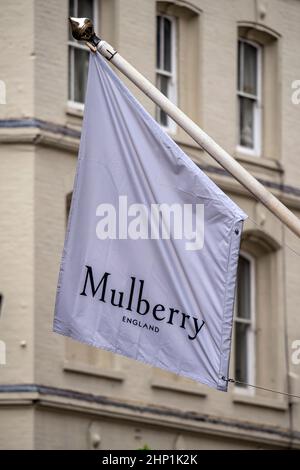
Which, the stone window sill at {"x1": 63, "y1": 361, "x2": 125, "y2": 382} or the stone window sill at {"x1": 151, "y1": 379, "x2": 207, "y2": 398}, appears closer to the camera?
the stone window sill at {"x1": 63, "y1": 361, "x2": 125, "y2": 382}

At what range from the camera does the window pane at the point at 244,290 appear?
3512 cm

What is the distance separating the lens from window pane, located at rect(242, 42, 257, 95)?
35688mm

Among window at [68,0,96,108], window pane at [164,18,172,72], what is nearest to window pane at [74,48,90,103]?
window at [68,0,96,108]

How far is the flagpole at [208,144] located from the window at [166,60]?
13540 mm

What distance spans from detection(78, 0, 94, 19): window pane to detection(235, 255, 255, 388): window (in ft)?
16.4

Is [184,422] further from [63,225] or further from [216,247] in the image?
[216,247]

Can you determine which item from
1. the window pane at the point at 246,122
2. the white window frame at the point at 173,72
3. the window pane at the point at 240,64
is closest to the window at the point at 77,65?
the white window frame at the point at 173,72

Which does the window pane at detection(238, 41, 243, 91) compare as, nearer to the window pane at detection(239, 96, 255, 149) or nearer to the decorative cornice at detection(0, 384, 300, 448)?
the window pane at detection(239, 96, 255, 149)

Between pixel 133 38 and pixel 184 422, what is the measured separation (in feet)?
19.5

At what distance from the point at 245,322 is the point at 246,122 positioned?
331 cm

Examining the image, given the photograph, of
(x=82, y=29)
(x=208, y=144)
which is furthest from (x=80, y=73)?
(x=208, y=144)

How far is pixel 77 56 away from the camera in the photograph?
32.4 m

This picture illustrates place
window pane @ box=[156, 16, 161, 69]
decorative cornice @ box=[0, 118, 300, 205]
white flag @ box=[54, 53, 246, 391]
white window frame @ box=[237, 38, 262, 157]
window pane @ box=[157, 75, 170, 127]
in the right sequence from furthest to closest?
1. white window frame @ box=[237, 38, 262, 157]
2. window pane @ box=[157, 75, 170, 127]
3. window pane @ box=[156, 16, 161, 69]
4. decorative cornice @ box=[0, 118, 300, 205]
5. white flag @ box=[54, 53, 246, 391]

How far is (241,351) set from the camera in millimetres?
35156
